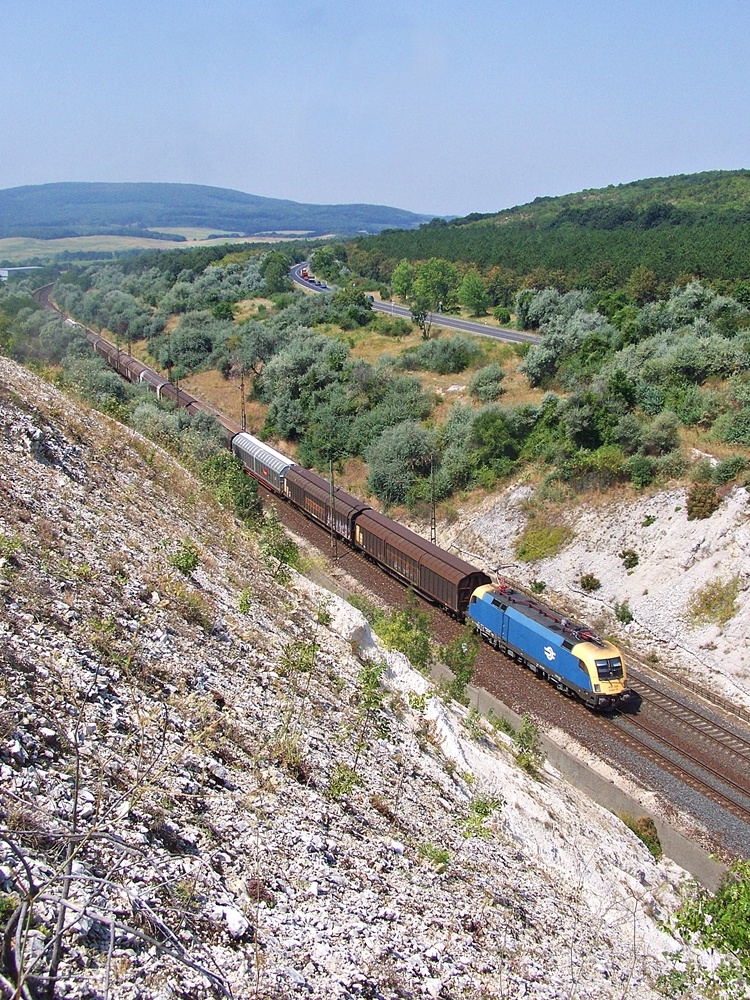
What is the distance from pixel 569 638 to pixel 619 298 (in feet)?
146

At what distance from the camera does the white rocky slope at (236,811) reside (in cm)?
675

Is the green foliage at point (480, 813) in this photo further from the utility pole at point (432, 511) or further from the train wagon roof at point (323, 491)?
the utility pole at point (432, 511)

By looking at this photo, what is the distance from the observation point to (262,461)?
47000 millimetres

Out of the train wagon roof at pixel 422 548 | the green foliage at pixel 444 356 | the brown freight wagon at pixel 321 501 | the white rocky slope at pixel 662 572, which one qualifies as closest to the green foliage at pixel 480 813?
the white rocky slope at pixel 662 572

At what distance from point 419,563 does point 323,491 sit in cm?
1021

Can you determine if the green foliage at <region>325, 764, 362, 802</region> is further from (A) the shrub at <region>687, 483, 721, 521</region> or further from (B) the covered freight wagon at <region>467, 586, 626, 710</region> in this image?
(A) the shrub at <region>687, 483, 721, 521</region>

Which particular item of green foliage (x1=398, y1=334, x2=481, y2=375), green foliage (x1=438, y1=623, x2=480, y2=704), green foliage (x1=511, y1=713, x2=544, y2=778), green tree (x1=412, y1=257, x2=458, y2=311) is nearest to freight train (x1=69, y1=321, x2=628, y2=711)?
green foliage (x1=438, y1=623, x2=480, y2=704)

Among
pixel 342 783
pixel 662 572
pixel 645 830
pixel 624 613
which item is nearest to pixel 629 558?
pixel 662 572

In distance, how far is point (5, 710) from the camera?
8.07 meters

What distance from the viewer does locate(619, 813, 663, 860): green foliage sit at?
1847 cm

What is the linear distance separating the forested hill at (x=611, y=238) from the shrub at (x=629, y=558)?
4084 centimetres

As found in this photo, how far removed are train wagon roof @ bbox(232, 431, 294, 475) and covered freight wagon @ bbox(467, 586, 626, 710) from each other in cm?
1965

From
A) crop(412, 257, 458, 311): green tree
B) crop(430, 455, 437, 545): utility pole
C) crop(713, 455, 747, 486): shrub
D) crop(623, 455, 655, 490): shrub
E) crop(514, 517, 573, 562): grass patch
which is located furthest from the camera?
crop(412, 257, 458, 311): green tree

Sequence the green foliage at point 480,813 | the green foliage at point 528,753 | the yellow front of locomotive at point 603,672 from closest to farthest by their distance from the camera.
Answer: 1. the green foliage at point 480,813
2. the green foliage at point 528,753
3. the yellow front of locomotive at point 603,672
